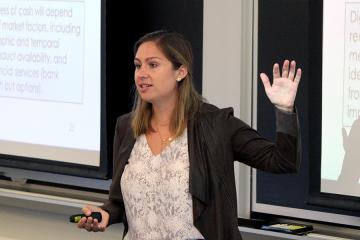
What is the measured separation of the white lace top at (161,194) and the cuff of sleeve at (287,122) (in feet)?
1.18

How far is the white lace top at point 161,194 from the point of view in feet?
8.88

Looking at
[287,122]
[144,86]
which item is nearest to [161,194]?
[144,86]

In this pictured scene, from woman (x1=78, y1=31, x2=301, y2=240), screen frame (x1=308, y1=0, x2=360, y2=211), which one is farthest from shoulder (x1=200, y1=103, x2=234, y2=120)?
screen frame (x1=308, y1=0, x2=360, y2=211)

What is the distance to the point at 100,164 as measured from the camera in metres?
4.09

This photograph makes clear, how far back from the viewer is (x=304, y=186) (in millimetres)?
3576

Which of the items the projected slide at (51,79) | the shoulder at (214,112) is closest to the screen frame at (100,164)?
the projected slide at (51,79)

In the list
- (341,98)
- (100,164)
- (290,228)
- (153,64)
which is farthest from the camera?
(100,164)

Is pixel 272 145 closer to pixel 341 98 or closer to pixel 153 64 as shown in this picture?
pixel 153 64

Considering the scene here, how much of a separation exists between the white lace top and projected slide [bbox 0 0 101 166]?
1.37 meters

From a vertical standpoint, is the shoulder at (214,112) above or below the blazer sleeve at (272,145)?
above

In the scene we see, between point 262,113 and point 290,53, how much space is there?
0.30 metres

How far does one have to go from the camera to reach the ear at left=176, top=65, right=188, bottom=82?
2.80 m

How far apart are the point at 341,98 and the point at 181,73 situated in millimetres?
854

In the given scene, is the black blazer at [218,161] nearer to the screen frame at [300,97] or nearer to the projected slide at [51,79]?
the screen frame at [300,97]
